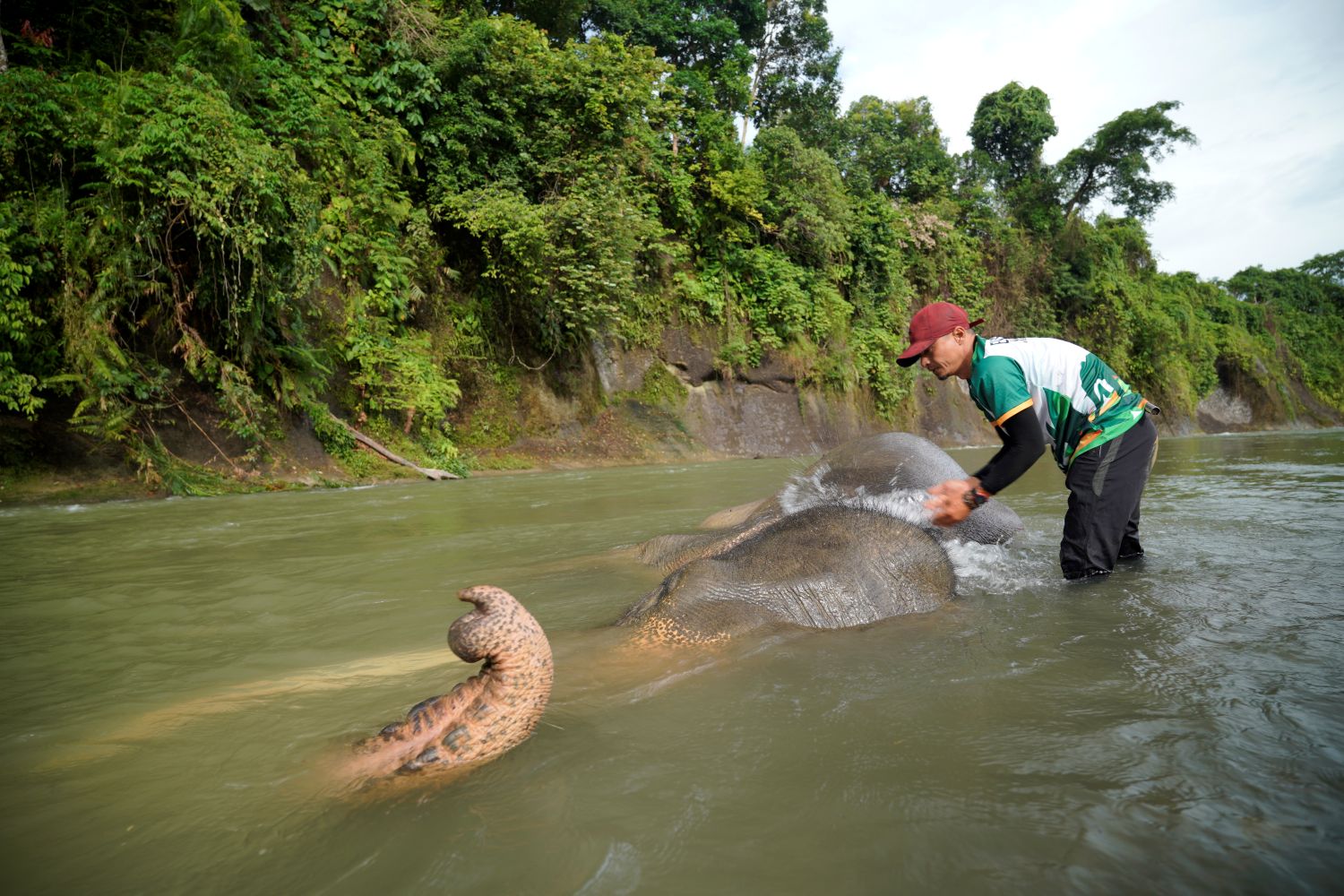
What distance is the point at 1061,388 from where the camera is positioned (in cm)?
359

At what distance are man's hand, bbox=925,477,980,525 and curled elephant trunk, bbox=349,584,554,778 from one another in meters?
1.99

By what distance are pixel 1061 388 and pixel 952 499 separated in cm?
97

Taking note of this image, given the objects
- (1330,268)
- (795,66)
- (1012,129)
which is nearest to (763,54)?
(795,66)

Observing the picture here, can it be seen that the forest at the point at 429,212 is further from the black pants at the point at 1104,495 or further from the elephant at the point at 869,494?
the black pants at the point at 1104,495

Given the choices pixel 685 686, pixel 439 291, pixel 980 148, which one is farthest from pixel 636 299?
pixel 980 148

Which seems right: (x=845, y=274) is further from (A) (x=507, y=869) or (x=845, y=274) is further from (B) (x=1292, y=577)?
(A) (x=507, y=869)

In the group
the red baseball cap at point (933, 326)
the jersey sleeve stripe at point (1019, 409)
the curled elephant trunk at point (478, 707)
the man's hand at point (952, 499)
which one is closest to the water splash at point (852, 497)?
the man's hand at point (952, 499)

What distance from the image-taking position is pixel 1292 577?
346cm

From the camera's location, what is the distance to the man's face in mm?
3334

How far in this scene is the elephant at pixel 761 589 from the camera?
6.08 feet

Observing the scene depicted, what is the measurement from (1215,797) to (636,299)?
12927 mm

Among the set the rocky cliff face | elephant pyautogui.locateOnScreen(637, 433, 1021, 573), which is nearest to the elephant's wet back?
elephant pyautogui.locateOnScreen(637, 433, 1021, 573)

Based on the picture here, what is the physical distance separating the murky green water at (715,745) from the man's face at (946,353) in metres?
1.12

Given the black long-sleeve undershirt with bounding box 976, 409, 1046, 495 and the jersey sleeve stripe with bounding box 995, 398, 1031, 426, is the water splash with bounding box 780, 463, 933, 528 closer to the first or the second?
the black long-sleeve undershirt with bounding box 976, 409, 1046, 495
